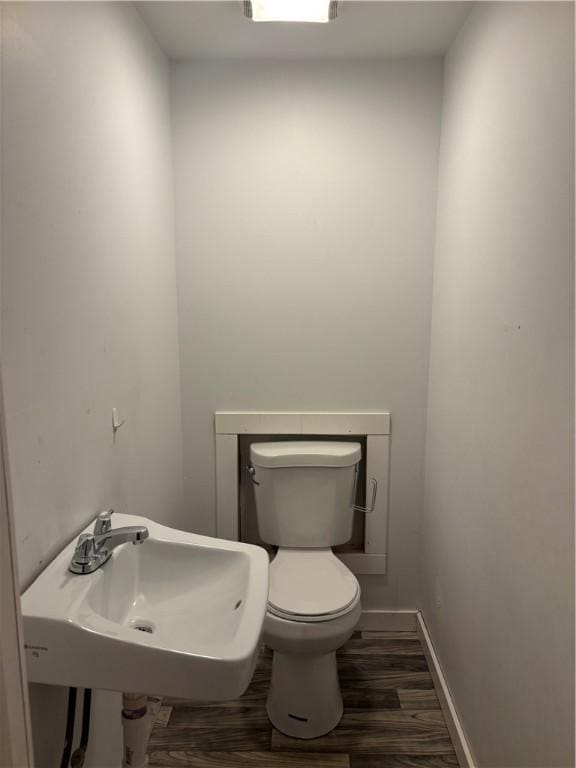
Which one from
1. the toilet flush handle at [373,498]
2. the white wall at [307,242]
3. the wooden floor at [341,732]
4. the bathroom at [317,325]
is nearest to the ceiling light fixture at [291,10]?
the bathroom at [317,325]

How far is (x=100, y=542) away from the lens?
1.11 meters

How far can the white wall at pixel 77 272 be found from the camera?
0.94m

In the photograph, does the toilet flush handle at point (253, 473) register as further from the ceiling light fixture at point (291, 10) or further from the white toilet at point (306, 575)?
the ceiling light fixture at point (291, 10)

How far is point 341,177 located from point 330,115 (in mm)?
228

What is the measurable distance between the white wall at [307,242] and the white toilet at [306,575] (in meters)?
0.24

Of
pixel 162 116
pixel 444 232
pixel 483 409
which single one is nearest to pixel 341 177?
pixel 444 232

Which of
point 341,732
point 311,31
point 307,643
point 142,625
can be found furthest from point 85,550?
point 311,31

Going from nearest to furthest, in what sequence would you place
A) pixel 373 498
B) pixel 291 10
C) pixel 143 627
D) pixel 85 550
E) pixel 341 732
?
1. pixel 85 550
2. pixel 143 627
3. pixel 291 10
4. pixel 341 732
5. pixel 373 498

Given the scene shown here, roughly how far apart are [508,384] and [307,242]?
1.03 m

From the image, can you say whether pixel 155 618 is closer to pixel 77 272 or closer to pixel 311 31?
pixel 77 272

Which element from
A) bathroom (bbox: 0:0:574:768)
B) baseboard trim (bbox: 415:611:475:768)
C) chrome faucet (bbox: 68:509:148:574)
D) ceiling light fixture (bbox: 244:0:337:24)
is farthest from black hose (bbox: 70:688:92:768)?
ceiling light fixture (bbox: 244:0:337:24)

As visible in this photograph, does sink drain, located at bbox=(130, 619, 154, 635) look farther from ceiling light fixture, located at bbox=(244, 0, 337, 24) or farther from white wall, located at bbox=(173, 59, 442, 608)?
ceiling light fixture, located at bbox=(244, 0, 337, 24)

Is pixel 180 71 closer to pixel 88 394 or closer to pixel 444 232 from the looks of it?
pixel 444 232

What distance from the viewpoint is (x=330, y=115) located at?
6.18ft
